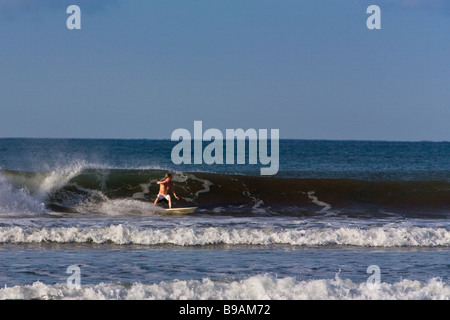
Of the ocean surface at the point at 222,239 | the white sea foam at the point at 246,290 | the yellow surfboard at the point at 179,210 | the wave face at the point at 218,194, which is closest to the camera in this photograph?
the white sea foam at the point at 246,290

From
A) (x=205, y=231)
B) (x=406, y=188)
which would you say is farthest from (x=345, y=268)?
(x=406, y=188)

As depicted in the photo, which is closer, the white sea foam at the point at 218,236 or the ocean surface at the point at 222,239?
the ocean surface at the point at 222,239

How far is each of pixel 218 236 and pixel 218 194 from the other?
10418 millimetres

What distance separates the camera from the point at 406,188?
29.3m

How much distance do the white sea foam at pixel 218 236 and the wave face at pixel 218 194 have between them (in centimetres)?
545

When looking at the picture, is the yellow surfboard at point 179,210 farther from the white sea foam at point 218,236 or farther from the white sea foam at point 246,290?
the white sea foam at point 246,290

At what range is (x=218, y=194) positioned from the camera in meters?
26.3

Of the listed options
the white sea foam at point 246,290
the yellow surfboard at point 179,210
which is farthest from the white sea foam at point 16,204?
the white sea foam at point 246,290

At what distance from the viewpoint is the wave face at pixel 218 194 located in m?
22.9

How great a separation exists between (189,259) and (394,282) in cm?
428

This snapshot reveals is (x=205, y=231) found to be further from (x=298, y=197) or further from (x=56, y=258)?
(x=298, y=197)

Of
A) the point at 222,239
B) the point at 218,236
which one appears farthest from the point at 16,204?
the point at 222,239

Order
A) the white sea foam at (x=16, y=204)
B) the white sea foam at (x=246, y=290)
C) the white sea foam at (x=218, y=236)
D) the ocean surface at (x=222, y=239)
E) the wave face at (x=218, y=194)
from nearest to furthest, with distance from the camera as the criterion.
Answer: the white sea foam at (x=246, y=290)
the ocean surface at (x=222, y=239)
the white sea foam at (x=218, y=236)
the white sea foam at (x=16, y=204)
the wave face at (x=218, y=194)

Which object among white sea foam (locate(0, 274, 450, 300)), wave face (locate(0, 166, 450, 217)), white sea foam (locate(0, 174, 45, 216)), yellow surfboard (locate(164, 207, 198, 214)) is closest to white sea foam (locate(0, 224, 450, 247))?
yellow surfboard (locate(164, 207, 198, 214))
